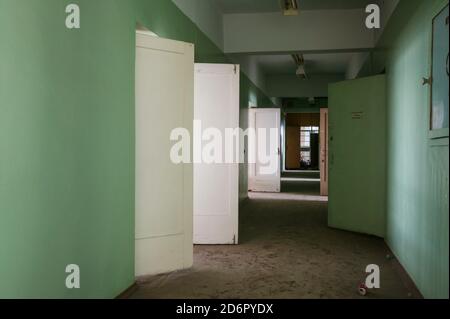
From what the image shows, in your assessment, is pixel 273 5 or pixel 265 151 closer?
pixel 273 5

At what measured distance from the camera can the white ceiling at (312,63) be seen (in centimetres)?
1084

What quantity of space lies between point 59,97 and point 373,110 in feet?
14.1

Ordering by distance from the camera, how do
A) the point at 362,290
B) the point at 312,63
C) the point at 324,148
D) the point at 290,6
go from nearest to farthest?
1. the point at 362,290
2. the point at 290,6
3. the point at 324,148
4. the point at 312,63

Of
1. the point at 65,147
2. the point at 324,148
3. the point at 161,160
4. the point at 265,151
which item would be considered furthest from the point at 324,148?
the point at 65,147

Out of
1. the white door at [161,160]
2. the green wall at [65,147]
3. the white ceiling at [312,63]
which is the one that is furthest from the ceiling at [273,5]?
the white ceiling at [312,63]

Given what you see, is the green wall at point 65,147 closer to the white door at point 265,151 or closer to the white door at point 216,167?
the white door at point 216,167

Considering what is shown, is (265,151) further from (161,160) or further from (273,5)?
(161,160)

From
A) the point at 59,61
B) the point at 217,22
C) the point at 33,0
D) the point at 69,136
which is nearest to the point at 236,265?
the point at 69,136

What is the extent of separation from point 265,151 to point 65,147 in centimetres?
870

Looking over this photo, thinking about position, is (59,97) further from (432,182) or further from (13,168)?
(432,182)

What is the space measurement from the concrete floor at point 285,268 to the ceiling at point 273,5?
343cm

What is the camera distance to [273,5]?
6781 millimetres

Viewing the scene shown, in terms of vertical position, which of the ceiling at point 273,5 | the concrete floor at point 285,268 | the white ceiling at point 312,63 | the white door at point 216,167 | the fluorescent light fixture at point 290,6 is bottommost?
the concrete floor at point 285,268

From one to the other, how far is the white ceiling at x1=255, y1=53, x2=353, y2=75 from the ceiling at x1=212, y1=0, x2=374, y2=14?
3776mm
